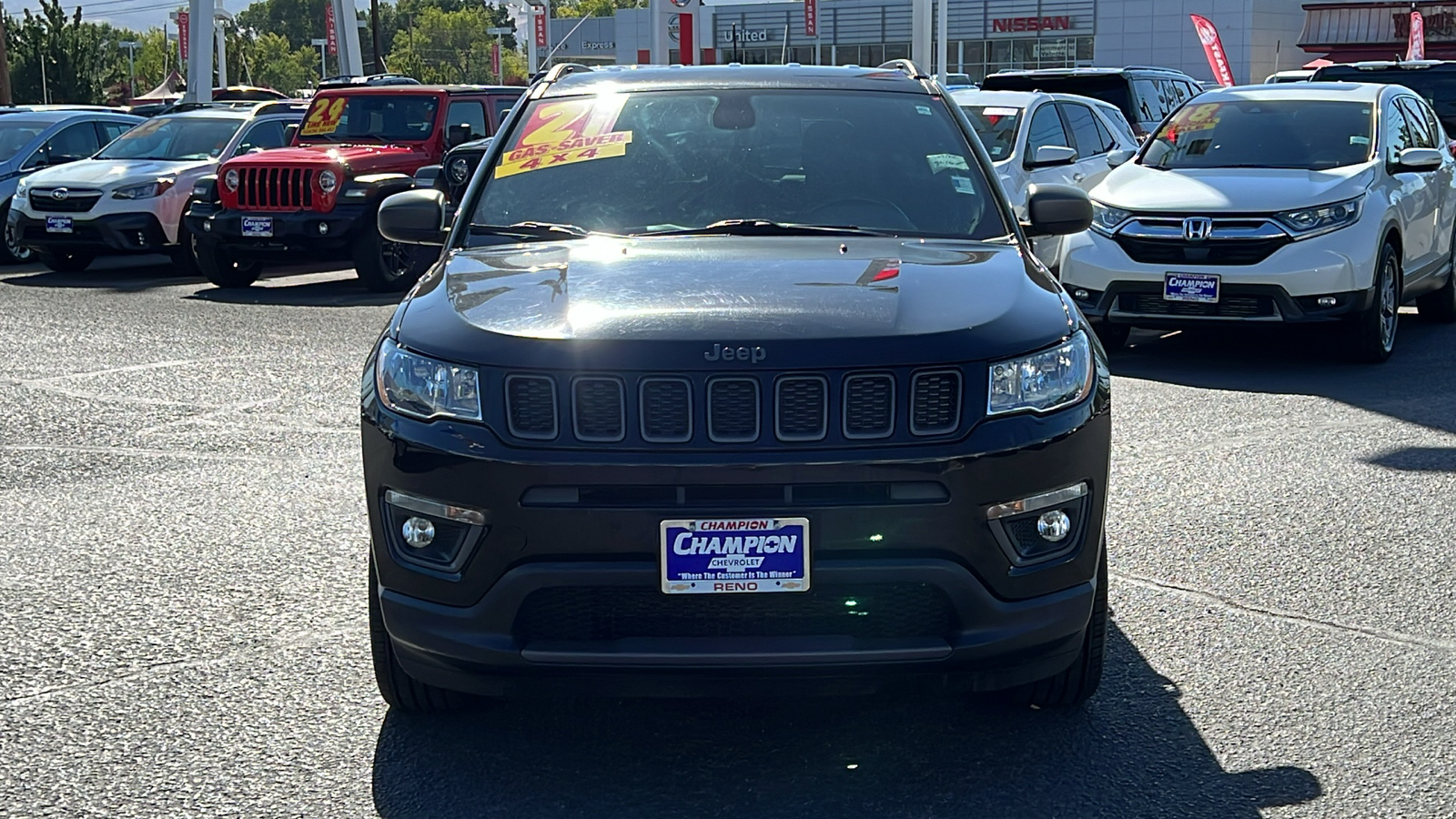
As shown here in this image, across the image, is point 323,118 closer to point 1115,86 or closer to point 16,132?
point 16,132

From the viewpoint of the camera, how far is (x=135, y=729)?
4160 mm

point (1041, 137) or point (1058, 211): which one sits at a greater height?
point (1058, 211)

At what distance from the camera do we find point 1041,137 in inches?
538

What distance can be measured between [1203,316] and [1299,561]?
4479mm

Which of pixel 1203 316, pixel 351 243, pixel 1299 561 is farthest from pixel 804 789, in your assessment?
pixel 351 243

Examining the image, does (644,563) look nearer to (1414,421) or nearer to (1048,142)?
(1414,421)

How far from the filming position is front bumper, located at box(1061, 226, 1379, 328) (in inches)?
385

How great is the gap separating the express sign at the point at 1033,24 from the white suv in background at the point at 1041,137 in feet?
188

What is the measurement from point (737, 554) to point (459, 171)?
1228 cm

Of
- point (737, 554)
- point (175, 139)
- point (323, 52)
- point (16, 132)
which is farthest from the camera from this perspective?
point (323, 52)

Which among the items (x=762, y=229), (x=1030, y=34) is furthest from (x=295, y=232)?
(x=1030, y=34)

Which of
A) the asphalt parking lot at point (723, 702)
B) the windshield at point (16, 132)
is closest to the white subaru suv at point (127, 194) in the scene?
the windshield at point (16, 132)

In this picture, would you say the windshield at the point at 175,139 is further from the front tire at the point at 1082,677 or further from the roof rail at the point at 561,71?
the front tire at the point at 1082,677

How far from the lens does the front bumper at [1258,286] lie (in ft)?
32.1
